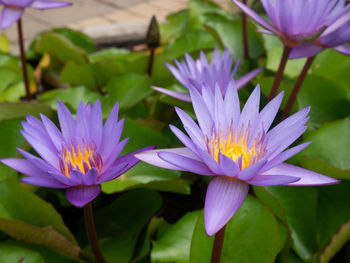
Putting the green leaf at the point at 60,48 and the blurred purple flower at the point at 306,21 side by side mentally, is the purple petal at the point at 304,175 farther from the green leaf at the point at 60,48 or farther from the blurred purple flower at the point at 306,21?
the green leaf at the point at 60,48

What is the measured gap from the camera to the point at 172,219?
1.06 m

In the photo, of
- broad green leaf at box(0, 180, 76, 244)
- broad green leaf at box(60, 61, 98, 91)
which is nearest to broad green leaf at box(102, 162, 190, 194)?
broad green leaf at box(0, 180, 76, 244)

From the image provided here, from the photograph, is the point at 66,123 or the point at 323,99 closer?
the point at 66,123

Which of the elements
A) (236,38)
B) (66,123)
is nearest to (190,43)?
(236,38)

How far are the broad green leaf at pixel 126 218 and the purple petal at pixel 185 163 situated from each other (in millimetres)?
449

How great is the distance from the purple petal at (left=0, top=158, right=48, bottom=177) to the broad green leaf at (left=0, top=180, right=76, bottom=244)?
248 mm

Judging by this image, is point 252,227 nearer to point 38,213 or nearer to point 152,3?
point 38,213

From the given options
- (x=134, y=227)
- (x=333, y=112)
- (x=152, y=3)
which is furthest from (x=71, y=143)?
(x=152, y=3)

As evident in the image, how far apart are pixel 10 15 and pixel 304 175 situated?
81cm

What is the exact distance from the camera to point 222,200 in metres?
0.45

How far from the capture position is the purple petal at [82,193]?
49cm

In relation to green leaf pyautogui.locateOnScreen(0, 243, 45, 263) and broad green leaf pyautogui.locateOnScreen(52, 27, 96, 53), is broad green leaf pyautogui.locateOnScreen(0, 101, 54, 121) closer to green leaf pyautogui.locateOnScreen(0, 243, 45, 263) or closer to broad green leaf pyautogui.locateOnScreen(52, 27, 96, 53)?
green leaf pyautogui.locateOnScreen(0, 243, 45, 263)

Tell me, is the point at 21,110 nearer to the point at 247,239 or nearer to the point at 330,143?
the point at 247,239

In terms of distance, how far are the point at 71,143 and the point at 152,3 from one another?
2.90 m
